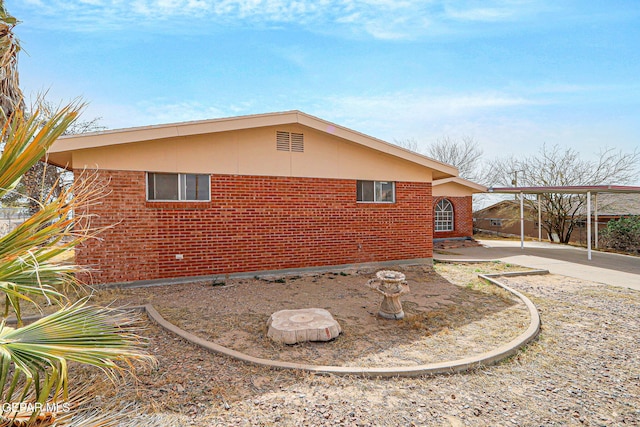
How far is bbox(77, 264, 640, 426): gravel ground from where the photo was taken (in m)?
2.94

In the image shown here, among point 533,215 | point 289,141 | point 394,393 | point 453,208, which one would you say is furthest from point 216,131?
point 533,215

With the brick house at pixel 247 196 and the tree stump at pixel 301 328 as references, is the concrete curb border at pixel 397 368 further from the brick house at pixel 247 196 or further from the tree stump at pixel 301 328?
the brick house at pixel 247 196

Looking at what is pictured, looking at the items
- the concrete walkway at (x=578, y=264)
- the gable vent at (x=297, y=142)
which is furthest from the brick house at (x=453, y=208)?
the gable vent at (x=297, y=142)

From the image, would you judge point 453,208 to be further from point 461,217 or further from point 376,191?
point 376,191

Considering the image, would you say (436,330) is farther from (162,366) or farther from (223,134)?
(223,134)

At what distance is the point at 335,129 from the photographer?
8.57 metres

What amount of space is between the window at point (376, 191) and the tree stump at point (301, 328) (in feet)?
17.4

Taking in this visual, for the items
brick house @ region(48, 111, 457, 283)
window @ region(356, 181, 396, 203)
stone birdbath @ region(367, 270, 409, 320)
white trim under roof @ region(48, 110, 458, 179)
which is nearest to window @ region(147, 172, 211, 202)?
brick house @ region(48, 111, 457, 283)

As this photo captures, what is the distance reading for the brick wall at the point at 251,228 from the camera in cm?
716

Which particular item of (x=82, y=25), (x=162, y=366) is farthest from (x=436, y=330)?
(x=82, y=25)

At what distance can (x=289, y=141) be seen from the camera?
8609 millimetres

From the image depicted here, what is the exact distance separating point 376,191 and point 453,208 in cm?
1010

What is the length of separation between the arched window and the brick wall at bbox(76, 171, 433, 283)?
304 inches

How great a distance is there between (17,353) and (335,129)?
7.78 meters
